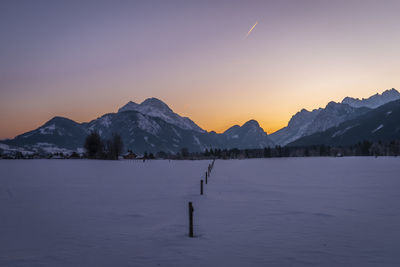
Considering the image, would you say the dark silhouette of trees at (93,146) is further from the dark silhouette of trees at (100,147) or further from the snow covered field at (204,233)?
the snow covered field at (204,233)

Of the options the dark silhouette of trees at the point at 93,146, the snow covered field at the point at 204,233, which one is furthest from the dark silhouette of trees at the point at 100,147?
the snow covered field at the point at 204,233

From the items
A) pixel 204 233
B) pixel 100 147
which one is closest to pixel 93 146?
pixel 100 147

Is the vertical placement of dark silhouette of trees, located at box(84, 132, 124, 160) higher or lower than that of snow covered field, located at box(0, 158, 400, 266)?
higher

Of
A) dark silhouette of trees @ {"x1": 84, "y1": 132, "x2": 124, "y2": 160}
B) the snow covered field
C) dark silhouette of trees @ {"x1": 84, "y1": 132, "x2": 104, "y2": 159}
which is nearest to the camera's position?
the snow covered field

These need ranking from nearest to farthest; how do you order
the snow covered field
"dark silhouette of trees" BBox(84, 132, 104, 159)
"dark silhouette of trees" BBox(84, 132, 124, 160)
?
the snow covered field < "dark silhouette of trees" BBox(84, 132, 104, 159) < "dark silhouette of trees" BBox(84, 132, 124, 160)

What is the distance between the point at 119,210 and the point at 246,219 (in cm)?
913

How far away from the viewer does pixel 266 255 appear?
11.3 m

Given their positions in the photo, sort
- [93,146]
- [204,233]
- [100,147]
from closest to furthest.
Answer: [204,233] → [93,146] → [100,147]

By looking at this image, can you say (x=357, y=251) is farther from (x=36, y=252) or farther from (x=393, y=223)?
(x=36, y=252)

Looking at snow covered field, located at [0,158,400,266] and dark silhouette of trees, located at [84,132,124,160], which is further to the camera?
dark silhouette of trees, located at [84,132,124,160]

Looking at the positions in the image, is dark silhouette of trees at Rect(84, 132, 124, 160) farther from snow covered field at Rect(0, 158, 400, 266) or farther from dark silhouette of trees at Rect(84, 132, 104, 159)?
snow covered field at Rect(0, 158, 400, 266)

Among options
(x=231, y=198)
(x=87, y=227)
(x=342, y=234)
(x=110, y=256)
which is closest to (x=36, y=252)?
(x=110, y=256)

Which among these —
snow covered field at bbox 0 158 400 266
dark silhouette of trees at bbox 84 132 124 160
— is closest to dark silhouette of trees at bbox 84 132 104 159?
dark silhouette of trees at bbox 84 132 124 160

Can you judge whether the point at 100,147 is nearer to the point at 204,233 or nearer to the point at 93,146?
the point at 93,146
